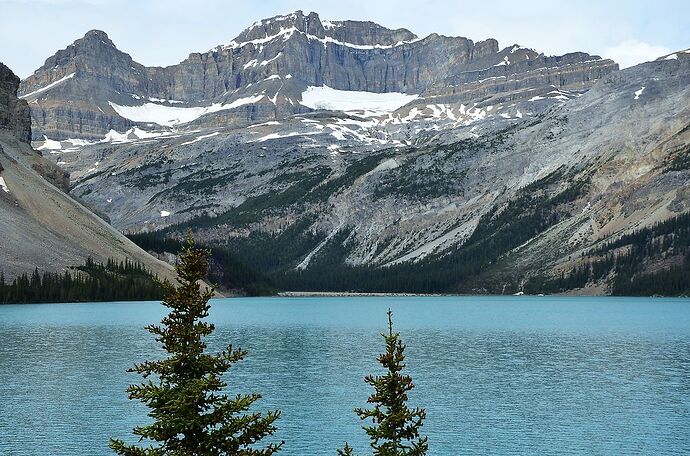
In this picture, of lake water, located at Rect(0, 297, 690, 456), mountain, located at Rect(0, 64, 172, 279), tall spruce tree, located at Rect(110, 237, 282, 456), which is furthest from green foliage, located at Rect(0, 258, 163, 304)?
tall spruce tree, located at Rect(110, 237, 282, 456)

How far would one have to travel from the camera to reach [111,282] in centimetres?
17838

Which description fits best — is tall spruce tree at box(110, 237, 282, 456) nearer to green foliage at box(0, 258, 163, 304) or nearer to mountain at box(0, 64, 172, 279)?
green foliage at box(0, 258, 163, 304)

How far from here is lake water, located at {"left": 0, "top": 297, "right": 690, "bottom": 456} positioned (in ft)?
152

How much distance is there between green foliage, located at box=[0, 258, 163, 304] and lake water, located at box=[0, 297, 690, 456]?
4194cm

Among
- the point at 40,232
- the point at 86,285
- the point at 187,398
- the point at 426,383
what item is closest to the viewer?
the point at 187,398

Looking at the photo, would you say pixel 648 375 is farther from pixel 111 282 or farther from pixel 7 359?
pixel 111 282

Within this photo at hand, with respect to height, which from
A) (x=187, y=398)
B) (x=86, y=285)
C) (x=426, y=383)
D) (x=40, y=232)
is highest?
(x=40, y=232)

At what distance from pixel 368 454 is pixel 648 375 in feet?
116

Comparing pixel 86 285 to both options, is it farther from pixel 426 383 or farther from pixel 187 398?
pixel 187 398

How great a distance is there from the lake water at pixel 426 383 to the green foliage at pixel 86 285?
41938mm

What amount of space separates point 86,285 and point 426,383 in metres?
122

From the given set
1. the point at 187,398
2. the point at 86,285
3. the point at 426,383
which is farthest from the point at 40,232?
the point at 187,398

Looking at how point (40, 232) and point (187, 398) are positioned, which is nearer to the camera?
point (187, 398)

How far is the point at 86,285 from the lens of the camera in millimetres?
171125
